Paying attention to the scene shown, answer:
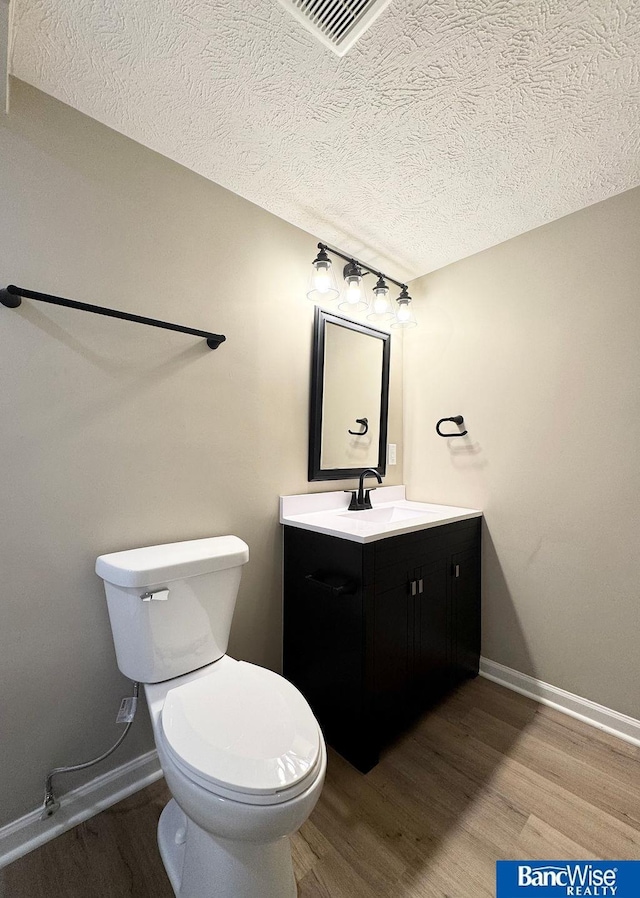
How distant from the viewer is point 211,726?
0.99 metres

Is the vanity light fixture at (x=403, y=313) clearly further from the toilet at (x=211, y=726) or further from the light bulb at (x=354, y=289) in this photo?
the toilet at (x=211, y=726)

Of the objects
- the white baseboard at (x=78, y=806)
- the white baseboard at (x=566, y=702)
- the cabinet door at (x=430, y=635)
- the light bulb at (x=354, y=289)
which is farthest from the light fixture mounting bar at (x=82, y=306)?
Result: the white baseboard at (x=566, y=702)

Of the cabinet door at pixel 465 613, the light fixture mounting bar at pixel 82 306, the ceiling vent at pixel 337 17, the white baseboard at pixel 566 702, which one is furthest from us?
the cabinet door at pixel 465 613

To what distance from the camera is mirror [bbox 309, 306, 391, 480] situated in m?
1.96

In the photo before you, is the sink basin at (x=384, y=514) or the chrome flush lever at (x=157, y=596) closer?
the chrome flush lever at (x=157, y=596)

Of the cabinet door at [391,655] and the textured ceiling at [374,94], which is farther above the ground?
the textured ceiling at [374,94]

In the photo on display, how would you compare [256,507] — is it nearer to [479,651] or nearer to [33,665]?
[33,665]

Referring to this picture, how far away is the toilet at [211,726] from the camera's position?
85 centimetres

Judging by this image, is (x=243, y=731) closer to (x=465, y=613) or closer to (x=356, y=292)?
(x=465, y=613)

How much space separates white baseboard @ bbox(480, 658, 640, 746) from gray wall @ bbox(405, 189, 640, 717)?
0.03 metres

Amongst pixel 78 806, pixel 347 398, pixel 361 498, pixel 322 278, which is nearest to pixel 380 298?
pixel 322 278

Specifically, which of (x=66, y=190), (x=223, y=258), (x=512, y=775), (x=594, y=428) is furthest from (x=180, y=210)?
(x=512, y=775)

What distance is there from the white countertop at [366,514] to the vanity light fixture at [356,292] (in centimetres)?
97

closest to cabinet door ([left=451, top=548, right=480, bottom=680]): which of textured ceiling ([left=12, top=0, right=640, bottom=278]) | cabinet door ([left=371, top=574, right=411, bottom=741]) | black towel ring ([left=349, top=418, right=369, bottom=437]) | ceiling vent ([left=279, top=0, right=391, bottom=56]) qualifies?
cabinet door ([left=371, top=574, right=411, bottom=741])
